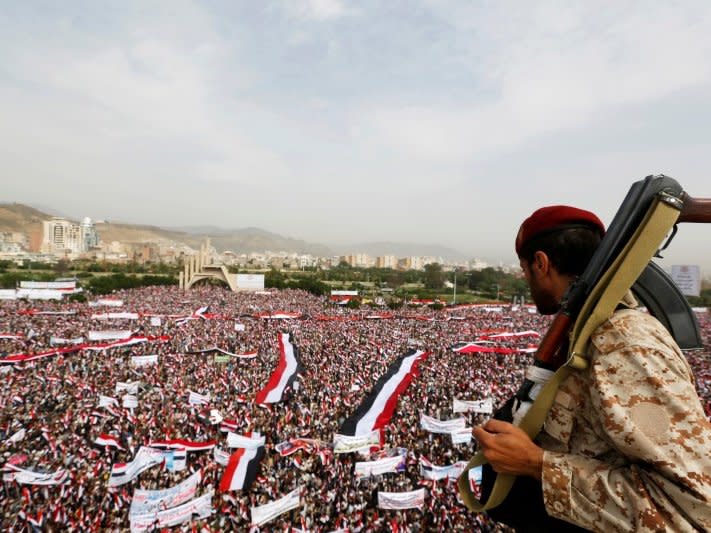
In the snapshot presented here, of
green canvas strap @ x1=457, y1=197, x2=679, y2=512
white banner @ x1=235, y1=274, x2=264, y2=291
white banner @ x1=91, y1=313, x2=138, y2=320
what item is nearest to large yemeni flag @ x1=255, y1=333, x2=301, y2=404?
green canvas strap @ x1=457, y1=197, x2=679, y2=512

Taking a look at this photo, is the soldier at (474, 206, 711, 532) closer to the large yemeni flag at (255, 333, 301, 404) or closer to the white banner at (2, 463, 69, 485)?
the white banner at (2, 463, 69, 485)

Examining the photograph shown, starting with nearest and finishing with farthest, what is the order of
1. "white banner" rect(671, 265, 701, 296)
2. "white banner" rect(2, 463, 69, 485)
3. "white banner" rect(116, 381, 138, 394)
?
"white banner" rect(2, 463, 69, 485)
"white banner" rect(116, 381, 138, 394)
"white banner" rect(671, 265, 701, 296)

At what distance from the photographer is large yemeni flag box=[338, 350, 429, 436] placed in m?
9.75

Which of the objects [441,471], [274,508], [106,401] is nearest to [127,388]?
[106,401]

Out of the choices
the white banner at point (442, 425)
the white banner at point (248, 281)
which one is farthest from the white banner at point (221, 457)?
the white banner at point (248, 281)

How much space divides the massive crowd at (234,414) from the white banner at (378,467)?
0.60 feet

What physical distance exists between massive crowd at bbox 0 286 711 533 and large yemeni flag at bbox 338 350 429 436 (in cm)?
44

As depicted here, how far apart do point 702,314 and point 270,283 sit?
46.8 metres

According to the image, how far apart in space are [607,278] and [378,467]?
27.6 ft

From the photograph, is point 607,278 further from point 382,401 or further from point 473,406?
point 473,406

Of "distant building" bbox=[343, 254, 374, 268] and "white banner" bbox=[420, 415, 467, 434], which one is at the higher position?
"distant building" bbox=[343, 254, 374, 268]

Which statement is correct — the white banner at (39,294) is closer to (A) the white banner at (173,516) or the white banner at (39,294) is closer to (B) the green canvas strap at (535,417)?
(A) the white banner at (173,516)

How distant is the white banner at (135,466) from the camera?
26.6 ft

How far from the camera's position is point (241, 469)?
848 cm
